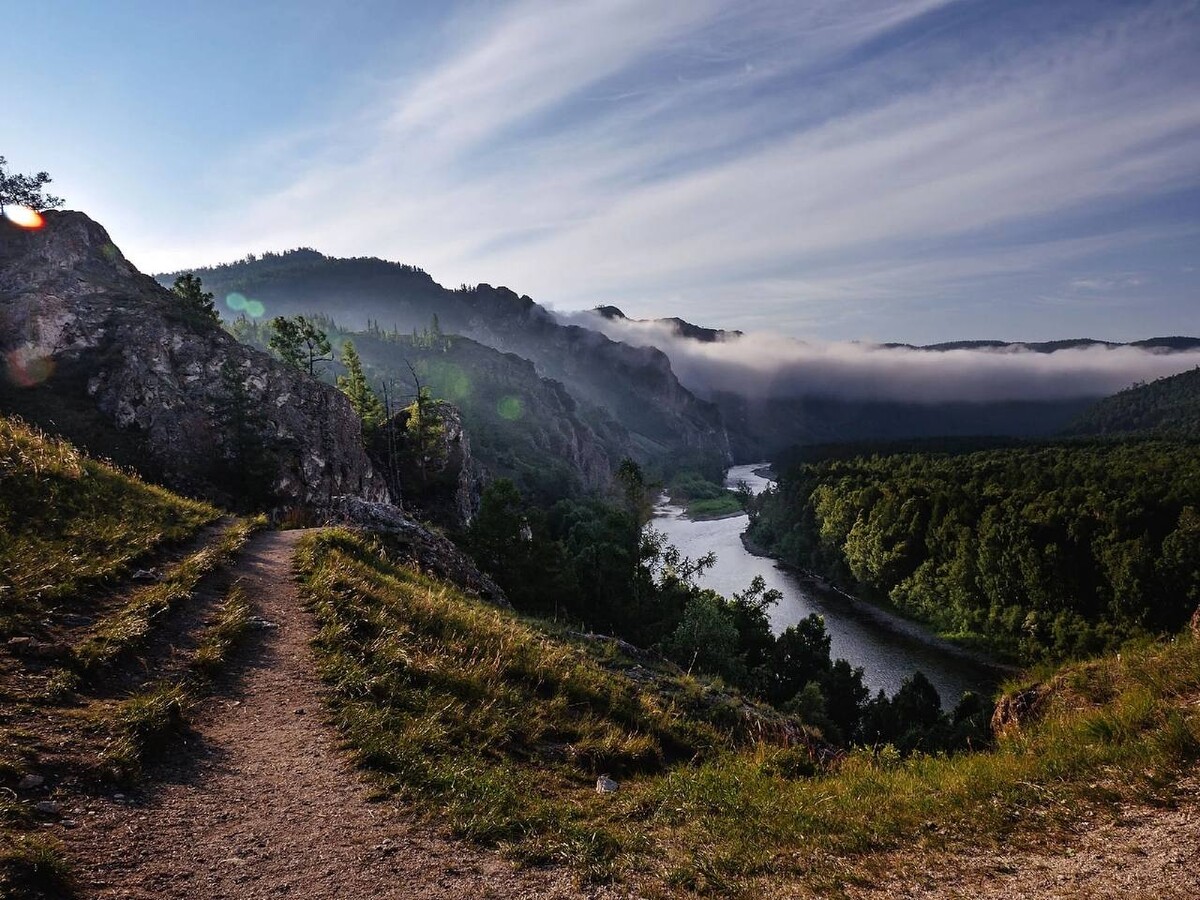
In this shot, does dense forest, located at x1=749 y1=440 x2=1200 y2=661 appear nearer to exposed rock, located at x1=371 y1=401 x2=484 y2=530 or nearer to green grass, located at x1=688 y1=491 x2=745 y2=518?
exposed rock, located at x1=371 y1=401 x2=484 y2=530

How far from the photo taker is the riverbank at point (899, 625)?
68.1 metres

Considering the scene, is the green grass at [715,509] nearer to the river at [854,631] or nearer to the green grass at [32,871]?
the river at [854,631]

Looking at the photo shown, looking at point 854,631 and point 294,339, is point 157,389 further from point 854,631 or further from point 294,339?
point 854,631

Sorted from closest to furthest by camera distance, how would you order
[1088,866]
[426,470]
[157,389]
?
[1088,866] < [157,389] < [426,470]

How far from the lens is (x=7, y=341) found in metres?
46.9

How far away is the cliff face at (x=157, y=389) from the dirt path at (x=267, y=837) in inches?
1684

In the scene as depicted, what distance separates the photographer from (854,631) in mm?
79125

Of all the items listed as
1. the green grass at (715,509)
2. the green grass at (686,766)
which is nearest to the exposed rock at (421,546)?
the green grass at (686,766)

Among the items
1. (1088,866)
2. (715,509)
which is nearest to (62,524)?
(1088,866)

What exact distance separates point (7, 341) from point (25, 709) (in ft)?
195

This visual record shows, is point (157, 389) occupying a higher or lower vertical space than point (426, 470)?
higher

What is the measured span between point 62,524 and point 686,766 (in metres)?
14.7

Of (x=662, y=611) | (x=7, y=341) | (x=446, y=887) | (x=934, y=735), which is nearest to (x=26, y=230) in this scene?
(x=7, y=341)

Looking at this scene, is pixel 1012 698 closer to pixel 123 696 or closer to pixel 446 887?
pixel 446 887
